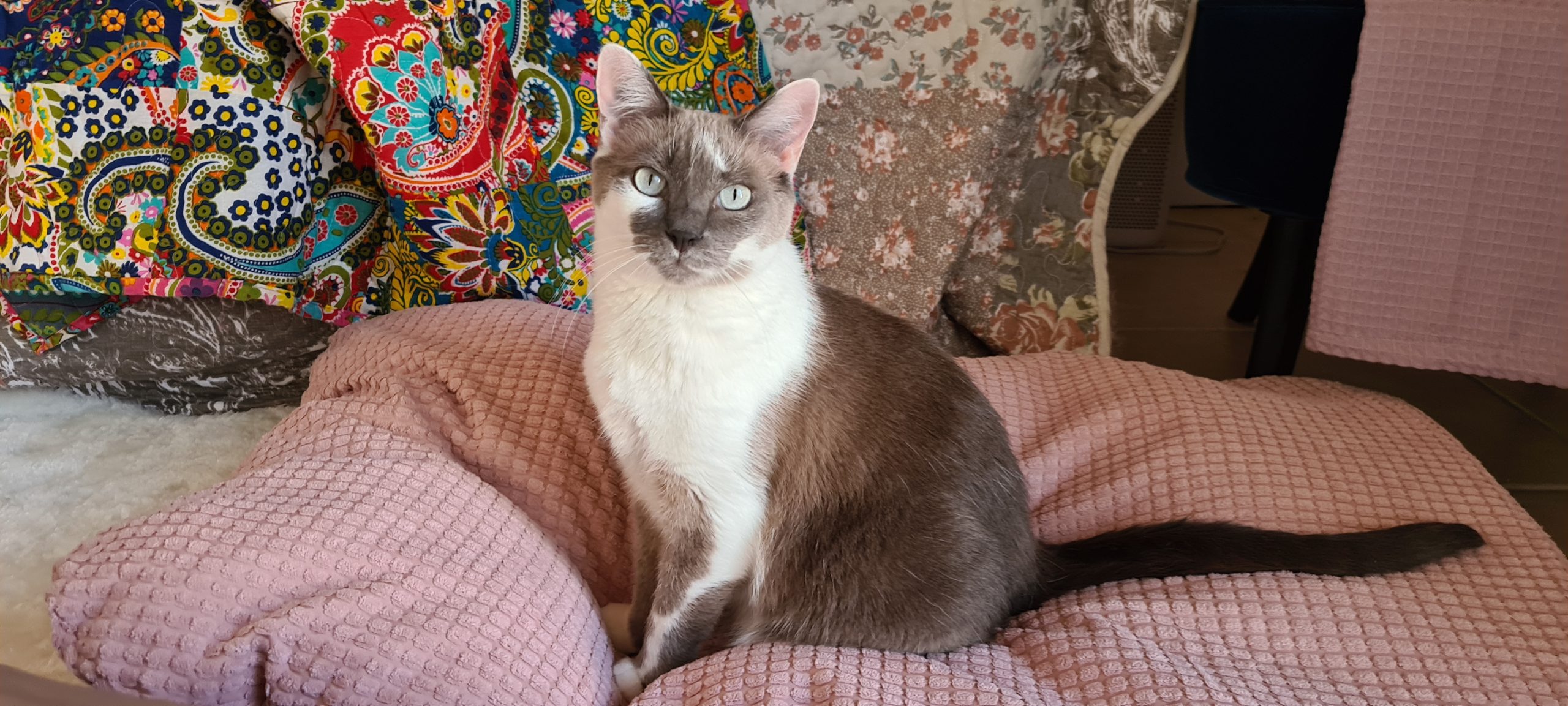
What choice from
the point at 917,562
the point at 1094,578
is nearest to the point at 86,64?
the point at 917,562

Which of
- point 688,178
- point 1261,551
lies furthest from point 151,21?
point 1261,551

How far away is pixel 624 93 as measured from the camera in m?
1.02

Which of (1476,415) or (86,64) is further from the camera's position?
(1476,415)

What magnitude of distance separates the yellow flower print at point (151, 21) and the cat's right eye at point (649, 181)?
887 mm

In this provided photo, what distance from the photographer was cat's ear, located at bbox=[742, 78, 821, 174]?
3.26 ft

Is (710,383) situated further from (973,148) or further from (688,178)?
(973,148)

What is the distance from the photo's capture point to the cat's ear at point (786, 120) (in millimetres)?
995

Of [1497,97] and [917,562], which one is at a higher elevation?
[1497,97]

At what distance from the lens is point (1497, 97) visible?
1.31 meters

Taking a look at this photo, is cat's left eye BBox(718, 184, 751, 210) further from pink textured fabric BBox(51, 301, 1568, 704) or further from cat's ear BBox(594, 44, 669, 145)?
pink textured fabric BBox(51, 301, 1568, 704)

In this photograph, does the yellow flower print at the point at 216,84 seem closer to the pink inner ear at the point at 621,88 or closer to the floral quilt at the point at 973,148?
the pink inner ear at the point at 621,88

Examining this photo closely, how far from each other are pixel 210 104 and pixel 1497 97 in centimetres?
187

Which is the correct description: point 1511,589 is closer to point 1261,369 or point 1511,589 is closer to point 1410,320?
point 1410,320

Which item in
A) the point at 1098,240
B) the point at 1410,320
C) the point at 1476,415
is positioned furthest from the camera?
the point at 1476,415
